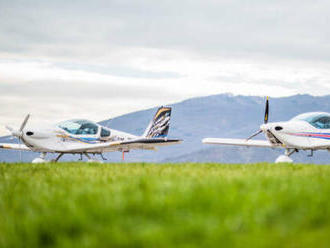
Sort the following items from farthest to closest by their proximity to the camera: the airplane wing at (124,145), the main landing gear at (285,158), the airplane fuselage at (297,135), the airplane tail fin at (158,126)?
1. the airplane tail fin at (158,126)
2. the airplane wing at (124,145)
3. the airplane fuselage at (297,135)
4. the main landing gear at (285,158)

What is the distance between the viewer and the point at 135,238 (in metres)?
3.88

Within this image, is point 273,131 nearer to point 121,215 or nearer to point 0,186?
point 0,186

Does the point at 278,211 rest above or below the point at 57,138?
above

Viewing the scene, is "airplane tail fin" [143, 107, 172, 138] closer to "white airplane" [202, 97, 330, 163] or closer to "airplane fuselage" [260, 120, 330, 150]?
"white airplane" [202, 97, 330, 163]

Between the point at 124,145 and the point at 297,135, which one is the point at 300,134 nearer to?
the point at 297,135

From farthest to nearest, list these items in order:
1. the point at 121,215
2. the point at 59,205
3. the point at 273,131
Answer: the point at 273,131
the point at 59,205
the point at 121,215

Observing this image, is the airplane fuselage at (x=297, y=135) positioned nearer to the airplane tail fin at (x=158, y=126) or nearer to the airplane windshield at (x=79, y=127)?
the airplane windshield at (x=79, y=127)

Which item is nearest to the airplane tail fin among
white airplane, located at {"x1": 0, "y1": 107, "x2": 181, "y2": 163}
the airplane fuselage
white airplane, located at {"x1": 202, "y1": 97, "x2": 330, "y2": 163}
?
white airplane, located at {"x1": 0, "y1": 107, "x2": 181, "y2": 163}

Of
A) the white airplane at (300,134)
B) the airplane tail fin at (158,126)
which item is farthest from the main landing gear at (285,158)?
the airplane tail fin at (158,126)

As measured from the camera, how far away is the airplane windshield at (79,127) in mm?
35219

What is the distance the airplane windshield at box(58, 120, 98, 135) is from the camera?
3522 centimetres

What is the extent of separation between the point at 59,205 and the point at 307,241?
260 centimetres

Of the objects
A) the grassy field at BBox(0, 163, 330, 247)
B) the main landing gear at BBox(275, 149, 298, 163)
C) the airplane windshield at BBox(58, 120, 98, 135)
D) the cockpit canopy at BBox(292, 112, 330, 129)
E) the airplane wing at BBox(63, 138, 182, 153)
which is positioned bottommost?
the airplane wing at BBox(63, 138, 182, 153)

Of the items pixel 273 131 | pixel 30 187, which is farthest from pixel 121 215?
pixel 273 131
